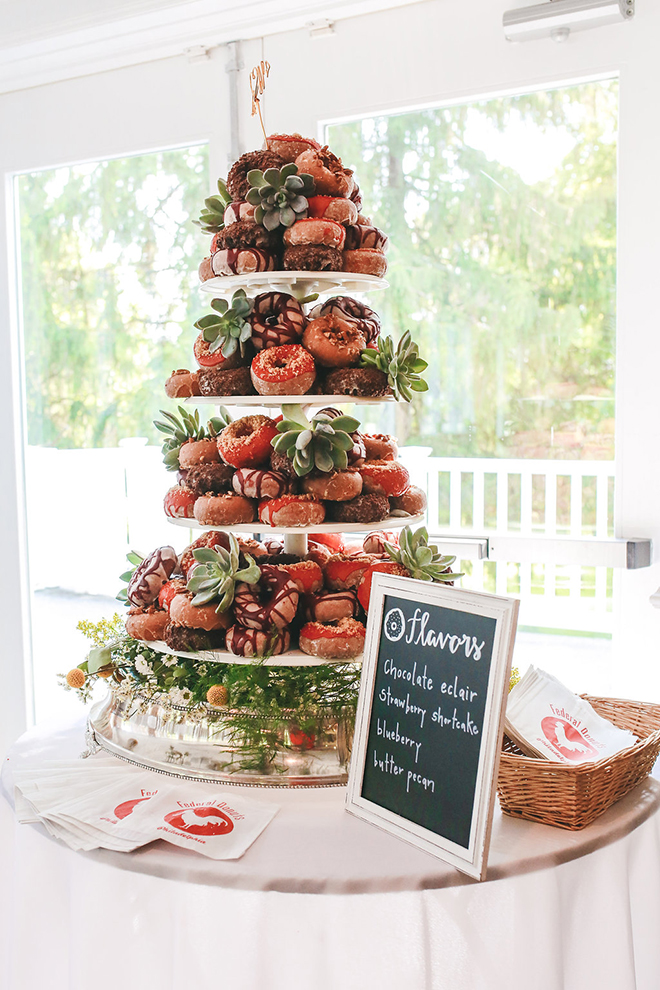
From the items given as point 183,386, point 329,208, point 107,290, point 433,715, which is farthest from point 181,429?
point 107,290

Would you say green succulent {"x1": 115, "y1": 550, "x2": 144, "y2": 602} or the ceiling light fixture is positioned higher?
the ceiling light fixture

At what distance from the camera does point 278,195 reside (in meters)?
1.26

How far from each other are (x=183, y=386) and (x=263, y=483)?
0.78 feet

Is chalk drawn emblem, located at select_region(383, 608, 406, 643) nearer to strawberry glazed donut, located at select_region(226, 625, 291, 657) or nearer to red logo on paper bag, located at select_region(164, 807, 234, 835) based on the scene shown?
strawberry glazed donut, located at select_region(226, 625, 291, 657)

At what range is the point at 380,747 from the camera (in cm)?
109

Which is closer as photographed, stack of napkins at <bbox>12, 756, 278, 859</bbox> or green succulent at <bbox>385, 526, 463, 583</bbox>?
stack of napkins at <bbox>12, 756, 278, 859</bbox>

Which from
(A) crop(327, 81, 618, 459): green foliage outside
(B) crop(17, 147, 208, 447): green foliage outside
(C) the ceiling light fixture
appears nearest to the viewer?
(C) the ceiling light fixture

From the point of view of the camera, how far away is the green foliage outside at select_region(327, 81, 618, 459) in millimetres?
1922

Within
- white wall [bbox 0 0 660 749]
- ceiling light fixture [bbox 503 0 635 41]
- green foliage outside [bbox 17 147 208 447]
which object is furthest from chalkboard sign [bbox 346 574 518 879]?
green foliage outside [bbox 17 147 208 447]

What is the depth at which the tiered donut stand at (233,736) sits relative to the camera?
121cm

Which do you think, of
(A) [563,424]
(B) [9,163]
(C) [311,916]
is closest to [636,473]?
(A) [563,424]

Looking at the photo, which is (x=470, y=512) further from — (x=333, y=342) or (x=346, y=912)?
(x=346, y=912)

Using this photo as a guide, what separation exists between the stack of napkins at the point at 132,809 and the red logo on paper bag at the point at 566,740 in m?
0.38

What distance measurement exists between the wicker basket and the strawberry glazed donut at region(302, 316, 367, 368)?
58cm
